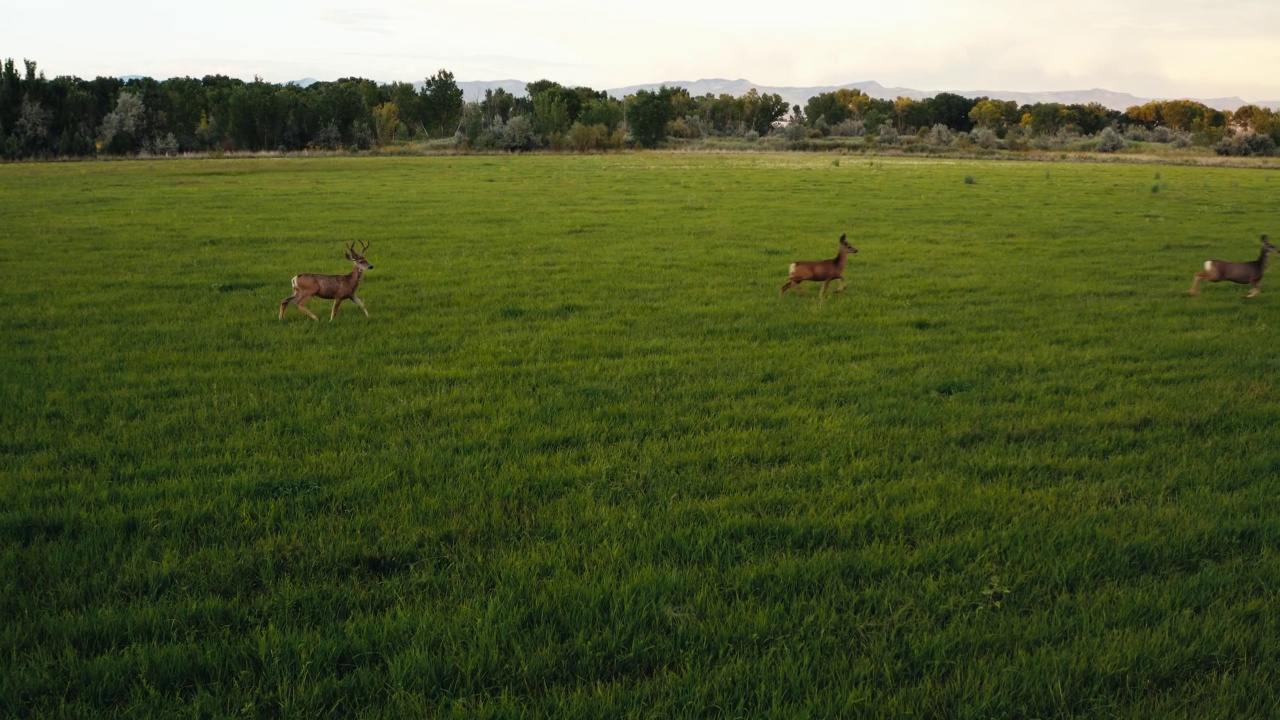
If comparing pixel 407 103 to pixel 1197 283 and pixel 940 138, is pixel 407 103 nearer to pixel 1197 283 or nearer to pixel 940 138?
pixel 940 138

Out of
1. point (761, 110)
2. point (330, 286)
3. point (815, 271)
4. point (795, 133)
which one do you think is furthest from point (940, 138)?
point (330, 286)

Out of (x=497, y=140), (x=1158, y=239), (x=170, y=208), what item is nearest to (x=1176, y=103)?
(x=497, y=140)

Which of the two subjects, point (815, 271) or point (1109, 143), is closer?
point (815, 271)

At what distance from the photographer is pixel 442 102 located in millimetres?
133875

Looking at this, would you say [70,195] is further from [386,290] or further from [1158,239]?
[1158,239]

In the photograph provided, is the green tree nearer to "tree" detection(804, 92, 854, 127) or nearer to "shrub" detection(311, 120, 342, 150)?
"shrub" detection(311, 120, 342, 150)

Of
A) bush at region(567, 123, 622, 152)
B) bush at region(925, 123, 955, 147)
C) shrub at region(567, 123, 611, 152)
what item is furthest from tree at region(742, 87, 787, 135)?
shrub at region(567, 123, 611, 152)

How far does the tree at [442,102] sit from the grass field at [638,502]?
12541 centimetres

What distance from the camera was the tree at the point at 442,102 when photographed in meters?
132

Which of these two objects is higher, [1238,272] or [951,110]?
[951,110]

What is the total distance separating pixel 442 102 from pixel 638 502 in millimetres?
138461

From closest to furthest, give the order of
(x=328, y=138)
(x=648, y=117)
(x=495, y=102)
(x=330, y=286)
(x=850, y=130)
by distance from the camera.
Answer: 1. (x=330, y=286)
2. (x=328, y=138)
3. (x=648, y=117)
4. (x=850, y=130)
5. (x=495, y=102)

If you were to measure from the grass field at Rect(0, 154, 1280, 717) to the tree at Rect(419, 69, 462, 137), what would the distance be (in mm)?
125407

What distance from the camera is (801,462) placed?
7430 mm
